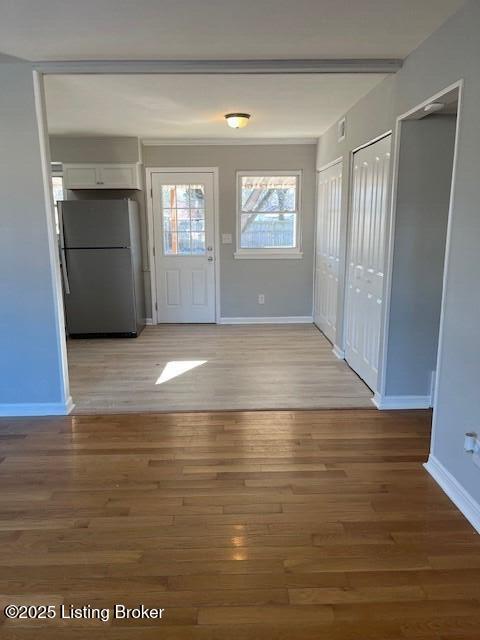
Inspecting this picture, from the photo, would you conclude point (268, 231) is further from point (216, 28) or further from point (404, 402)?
point (216, 28)

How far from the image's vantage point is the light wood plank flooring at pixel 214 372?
11.5ft

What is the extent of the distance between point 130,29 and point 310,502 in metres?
2.64

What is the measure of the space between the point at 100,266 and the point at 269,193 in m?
2.32

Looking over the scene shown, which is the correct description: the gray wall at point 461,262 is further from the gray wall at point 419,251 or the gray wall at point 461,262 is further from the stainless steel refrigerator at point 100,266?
the stainless steel refrigerator at point 100,266

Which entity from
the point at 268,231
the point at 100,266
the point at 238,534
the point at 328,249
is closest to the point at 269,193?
the point at 268,231

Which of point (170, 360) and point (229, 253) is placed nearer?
point (170, 360)

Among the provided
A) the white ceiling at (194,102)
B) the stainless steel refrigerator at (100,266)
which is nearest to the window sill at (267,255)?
the stainless steel refrigerator at (100,266)

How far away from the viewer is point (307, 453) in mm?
2732

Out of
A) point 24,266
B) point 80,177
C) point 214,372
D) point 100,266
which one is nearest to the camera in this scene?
point 24,266

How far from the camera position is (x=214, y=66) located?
9.55 feet

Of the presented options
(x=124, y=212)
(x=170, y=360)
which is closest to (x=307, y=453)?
(x=170, y=360)

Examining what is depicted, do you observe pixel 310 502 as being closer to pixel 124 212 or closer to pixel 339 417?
pixel 339 417

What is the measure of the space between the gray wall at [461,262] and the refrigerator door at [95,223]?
11.6 feet

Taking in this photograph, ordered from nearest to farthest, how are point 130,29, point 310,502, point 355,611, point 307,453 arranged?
1. point 355,611
2. point 310,502
3. point 130,29
4. point 307,453
